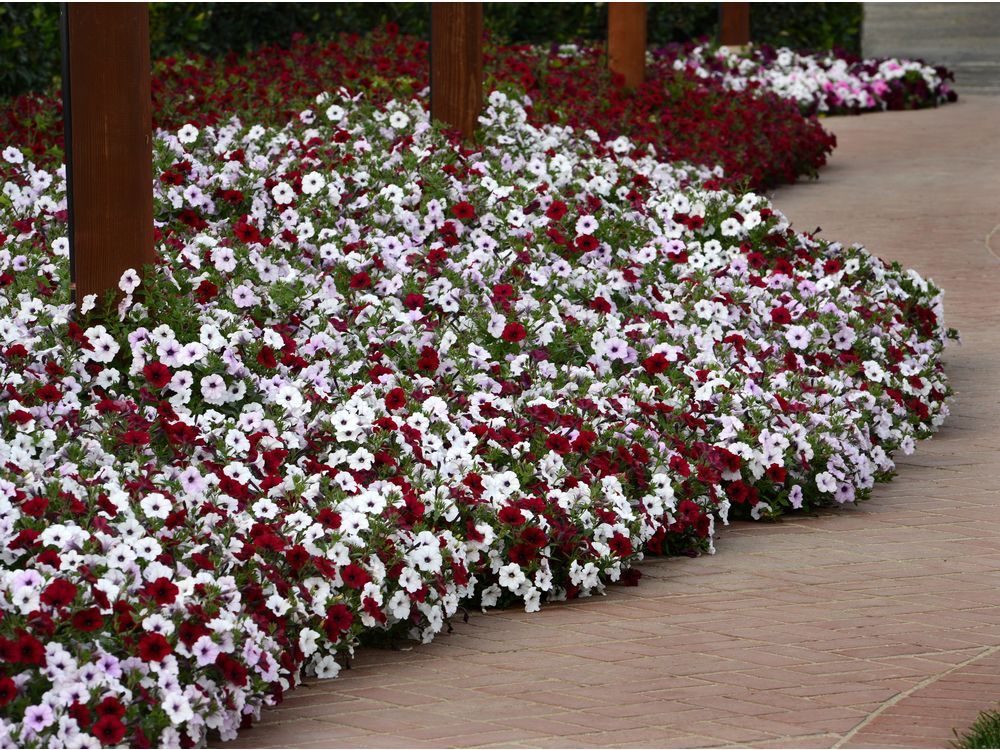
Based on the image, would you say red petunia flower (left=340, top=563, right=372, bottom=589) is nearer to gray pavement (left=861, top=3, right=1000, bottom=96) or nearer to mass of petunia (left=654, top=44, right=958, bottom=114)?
mass of petunia (left=654, top=44, right=958, bottom=114)

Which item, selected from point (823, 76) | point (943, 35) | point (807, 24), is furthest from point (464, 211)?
point (943, 35)

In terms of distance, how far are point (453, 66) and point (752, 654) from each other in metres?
4.96

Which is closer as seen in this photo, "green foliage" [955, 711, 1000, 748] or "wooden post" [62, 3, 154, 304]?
"green foliage" [955, 711, 1000, 748]

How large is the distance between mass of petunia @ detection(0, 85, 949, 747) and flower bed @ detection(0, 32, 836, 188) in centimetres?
120

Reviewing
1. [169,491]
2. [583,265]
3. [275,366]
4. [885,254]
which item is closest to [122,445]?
[169,491]

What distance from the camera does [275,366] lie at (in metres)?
5.30

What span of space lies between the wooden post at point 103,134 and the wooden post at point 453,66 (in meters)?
3.28

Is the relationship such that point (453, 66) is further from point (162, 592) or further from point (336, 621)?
point (162, 592)

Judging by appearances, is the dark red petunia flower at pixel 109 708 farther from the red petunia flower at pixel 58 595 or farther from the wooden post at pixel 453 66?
the wooden post at pixel 453 66

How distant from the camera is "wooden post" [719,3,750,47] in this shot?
17.3 m

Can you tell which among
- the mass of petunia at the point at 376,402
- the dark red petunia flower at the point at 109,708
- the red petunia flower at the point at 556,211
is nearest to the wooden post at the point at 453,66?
the mass of petunia at the point at 376,402

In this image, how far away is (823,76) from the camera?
16812mm

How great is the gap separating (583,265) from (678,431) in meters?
1.66

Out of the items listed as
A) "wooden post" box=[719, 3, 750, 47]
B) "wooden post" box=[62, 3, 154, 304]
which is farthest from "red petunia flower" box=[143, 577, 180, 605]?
"wooden post" box=[719, 3, 750, 47]
